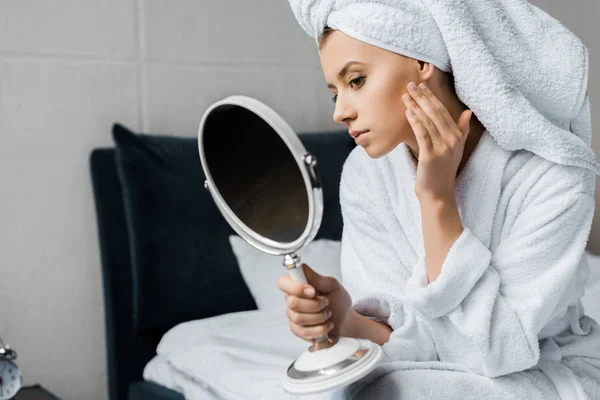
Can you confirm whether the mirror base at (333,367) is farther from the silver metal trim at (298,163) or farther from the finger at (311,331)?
the silver metal trim at (298,163)

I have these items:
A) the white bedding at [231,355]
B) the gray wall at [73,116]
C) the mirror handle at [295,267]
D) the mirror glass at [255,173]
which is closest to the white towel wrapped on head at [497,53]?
the mirror glass at [255,173]

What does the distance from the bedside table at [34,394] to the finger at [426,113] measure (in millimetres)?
1335

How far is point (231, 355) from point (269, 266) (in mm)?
412

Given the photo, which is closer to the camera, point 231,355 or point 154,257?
point 231,355

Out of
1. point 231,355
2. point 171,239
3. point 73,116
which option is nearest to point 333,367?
point 231,355

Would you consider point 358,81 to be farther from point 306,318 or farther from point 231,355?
point 231,355

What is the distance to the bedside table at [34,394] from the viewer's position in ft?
6.73

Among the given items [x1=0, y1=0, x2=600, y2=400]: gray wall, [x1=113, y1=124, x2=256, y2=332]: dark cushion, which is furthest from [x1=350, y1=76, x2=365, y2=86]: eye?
[x1=0, y1=0, x2=600, y2=400]: gray wall

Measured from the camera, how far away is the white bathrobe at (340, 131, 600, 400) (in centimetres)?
117

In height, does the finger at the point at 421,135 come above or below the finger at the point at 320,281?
above

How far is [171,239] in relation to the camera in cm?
225

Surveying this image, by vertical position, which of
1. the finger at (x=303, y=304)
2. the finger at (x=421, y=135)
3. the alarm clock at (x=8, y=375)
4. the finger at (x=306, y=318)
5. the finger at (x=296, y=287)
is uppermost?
the finger at (x=421, y=135)

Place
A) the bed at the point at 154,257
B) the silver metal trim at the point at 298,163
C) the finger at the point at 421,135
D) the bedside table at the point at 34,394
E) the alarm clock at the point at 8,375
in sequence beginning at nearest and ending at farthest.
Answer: the silver metal trim at the point at 298,163 < the finger at the point at 421,135 < the alarm clock at the point at 8,375 < the bedside table at the point at 34,394 < the bed at the point at 154,257

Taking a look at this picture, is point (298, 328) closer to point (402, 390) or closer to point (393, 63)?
point (402, 390)
